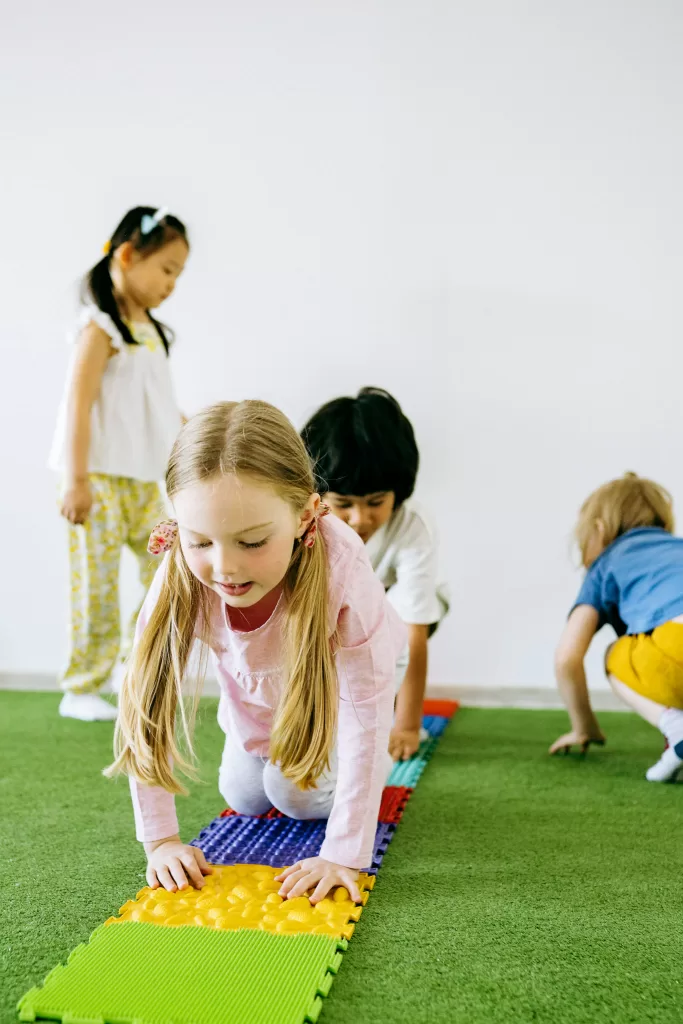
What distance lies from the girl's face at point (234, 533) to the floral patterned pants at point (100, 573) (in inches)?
48.9

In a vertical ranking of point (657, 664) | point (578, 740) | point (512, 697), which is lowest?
point (512, 697)

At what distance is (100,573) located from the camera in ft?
7.85

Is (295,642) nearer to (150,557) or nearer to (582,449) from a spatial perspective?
(150,557)

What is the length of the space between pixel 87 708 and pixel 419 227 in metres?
1.58

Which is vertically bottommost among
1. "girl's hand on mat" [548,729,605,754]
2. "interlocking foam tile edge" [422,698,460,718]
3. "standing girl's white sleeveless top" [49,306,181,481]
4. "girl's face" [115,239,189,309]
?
"interlocking foam tile edge" [422,698,460,718]

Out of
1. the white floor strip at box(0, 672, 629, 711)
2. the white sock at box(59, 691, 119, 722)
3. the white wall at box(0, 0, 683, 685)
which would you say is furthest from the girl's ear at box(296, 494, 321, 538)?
the white floor strip at box(0, 672, 629, 711)

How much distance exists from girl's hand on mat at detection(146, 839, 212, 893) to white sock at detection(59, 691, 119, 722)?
1.09 meters

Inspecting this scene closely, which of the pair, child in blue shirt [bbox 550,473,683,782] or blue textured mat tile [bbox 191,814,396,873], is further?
child in blue shirt [bbox 550,473,683,782]

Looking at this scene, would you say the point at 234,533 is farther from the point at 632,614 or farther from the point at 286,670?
the point at 632,614

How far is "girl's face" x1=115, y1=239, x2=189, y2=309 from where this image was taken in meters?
2.35

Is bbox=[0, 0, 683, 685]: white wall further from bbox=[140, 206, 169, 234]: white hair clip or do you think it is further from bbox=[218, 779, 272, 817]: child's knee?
bbox=[218, 779, 272, 817]: child's knee

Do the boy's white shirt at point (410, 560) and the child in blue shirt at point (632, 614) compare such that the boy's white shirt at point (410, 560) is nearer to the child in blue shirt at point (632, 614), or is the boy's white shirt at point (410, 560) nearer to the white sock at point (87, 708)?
the child in blue shirt at point (632, 614)

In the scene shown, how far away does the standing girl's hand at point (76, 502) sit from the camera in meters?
2.28

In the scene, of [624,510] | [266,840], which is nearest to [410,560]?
[624,510]
